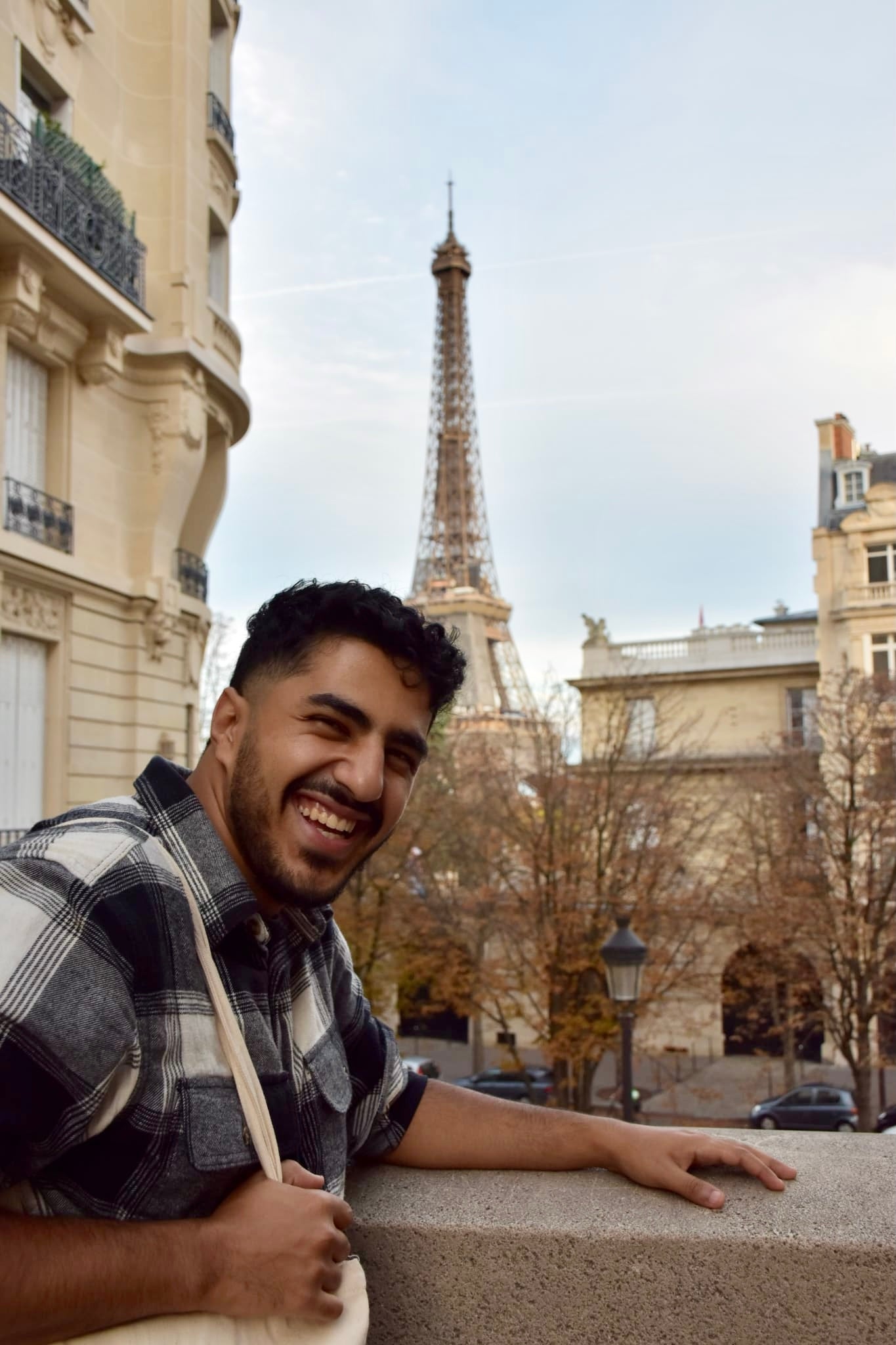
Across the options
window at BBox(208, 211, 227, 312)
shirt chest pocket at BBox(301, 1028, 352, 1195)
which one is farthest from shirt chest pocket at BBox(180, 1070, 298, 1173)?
window at BBox(208, 211, 227, 312)

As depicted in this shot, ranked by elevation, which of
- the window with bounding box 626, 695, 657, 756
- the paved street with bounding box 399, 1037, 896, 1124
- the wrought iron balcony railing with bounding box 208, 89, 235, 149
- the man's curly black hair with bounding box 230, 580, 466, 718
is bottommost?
the paved street with bounding box 399, 1037, 896, 1124

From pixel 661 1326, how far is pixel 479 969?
20.2 meters

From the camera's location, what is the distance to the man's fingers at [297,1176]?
159cm

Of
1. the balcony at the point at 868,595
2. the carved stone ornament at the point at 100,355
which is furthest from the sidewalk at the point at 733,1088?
the carved stone ornament at the point at 100,355

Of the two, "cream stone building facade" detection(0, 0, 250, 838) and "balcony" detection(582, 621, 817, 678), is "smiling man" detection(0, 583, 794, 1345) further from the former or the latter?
"balcony" detection(582, 621, 817, 678)

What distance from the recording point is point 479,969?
70.1 ft

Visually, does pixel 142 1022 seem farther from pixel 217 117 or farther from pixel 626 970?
pixel 217 117

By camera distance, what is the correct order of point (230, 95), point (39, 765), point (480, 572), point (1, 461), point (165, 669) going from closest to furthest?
point (1, 461), point (39, 765), point (165, 669), point (230, 95), point (480, 572)

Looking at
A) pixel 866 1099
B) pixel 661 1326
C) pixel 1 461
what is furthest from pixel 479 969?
pixel 661 1326

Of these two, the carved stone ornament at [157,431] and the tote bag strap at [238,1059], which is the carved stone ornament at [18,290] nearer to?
the carved stone ornament at [157,431]

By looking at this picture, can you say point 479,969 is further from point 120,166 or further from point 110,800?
point 110,800

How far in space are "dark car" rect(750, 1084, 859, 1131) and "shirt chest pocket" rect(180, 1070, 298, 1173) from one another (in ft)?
76.5

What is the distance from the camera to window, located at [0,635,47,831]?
11070 mm

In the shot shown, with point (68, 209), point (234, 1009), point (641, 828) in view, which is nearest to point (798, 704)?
point (641, 828)
